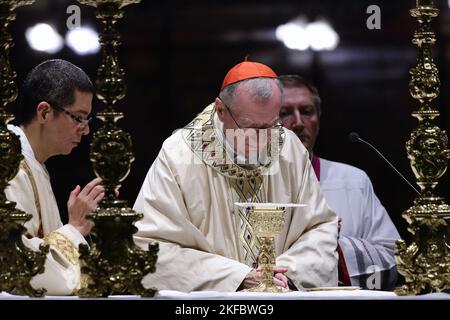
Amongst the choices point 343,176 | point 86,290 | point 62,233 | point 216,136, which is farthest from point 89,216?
point 343,176

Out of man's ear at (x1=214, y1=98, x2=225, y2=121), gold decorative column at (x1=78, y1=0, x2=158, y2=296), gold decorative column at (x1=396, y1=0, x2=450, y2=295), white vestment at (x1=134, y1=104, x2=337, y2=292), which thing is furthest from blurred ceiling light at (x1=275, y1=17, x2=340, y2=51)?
gold decorative column at (x1=78, y1=0, x2=158, y2=296)

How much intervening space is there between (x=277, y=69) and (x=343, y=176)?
32.7 inches

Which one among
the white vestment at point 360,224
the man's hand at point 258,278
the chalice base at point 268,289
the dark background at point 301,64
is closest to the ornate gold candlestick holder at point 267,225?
the chalice base at point 268,289

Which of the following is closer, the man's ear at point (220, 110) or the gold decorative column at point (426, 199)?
the gold decorative column at point (426, 199)

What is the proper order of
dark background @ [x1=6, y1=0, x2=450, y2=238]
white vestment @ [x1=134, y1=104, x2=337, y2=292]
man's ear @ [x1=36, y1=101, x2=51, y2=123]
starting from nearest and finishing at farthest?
man's ear @ [x1=36, y1=101, x2=51, y2=123], white vestment @ [x1=134, y1=104, x2=337, y2=292], dark background @ [x1=6, y1=0, x2=450, y2=238]

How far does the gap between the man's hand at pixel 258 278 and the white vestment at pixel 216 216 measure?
30mm

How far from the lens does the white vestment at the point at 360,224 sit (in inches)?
265

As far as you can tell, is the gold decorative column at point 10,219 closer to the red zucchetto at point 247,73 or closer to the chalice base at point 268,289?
the chalice base at point 268,289

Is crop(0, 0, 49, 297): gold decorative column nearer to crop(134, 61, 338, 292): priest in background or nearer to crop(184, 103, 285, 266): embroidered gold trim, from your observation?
crop(134, 61, 338, 292): priest in background

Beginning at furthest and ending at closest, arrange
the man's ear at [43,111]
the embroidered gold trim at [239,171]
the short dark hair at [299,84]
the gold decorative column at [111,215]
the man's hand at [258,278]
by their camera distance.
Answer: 1. the short dark hair at [299,84]
2. the embroidered gold trim at [239,171]
3. the man's ear at [43,111]
4. the man's hand at [258,278]
5. the gold decorative column at [111,215]

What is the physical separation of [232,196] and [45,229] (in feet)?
3.13

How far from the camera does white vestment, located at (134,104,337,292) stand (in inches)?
222

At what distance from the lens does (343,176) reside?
7.45m

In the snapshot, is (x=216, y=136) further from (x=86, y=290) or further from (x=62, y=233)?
(x=86, y=290)
